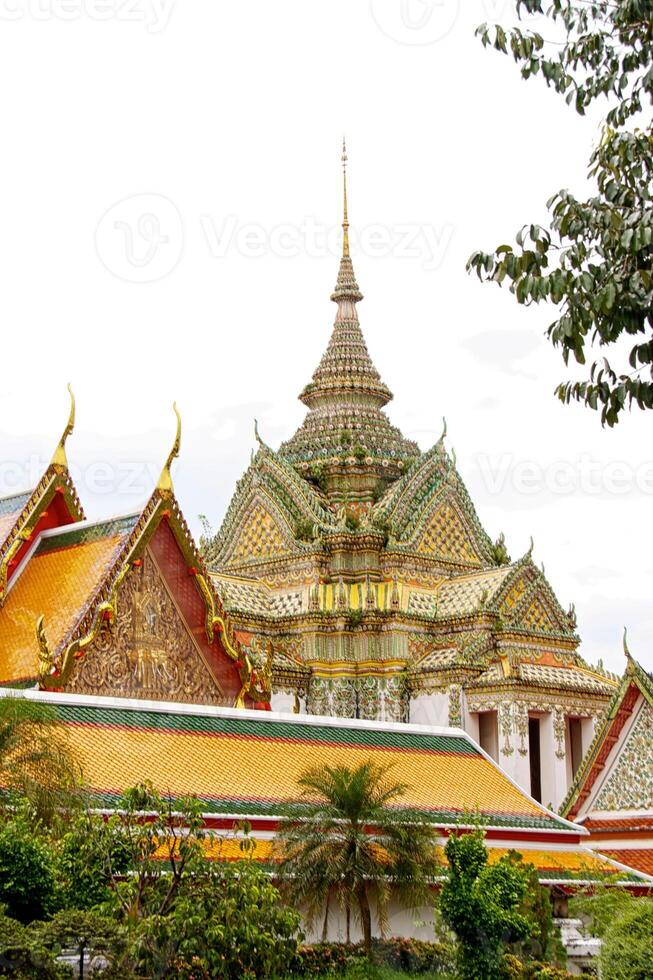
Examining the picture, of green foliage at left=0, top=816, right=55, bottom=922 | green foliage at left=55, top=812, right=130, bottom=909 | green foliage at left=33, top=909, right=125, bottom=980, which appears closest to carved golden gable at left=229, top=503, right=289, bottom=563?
green foliage at left=55, top=812, right=130, bottom=909

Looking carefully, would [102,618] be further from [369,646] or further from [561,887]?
[369,646]

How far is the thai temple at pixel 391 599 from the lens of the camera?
92.7 ft

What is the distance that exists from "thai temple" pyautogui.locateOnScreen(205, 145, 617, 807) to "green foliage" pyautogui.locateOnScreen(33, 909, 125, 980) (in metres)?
16.6

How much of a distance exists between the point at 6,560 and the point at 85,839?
25.8 ft

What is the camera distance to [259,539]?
105 feet

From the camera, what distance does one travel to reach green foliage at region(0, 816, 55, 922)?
37.3 feet

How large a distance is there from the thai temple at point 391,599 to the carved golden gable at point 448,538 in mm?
36

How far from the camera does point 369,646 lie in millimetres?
29391

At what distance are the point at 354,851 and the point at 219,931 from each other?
3.21 meters

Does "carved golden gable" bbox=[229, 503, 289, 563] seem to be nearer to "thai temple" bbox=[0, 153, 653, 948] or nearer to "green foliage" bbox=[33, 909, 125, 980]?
"thai temple" bbox=[0, 153, 653, 948]

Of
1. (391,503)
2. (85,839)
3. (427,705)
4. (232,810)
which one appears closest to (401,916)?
(232,810)

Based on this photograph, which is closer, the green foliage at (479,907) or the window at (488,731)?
the green foliage at (479,907)

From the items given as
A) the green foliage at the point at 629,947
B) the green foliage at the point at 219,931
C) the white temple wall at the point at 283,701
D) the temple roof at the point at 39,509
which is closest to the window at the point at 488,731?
the white temple wall at the point at 283,701

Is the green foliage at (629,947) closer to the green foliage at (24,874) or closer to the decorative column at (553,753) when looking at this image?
the green foliage at (24,874)
